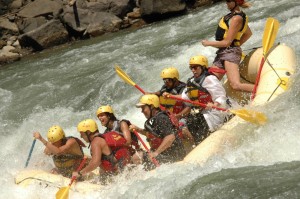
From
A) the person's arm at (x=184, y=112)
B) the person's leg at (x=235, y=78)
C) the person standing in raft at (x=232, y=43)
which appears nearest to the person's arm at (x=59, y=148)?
the person's arm at (x=184, y=112)

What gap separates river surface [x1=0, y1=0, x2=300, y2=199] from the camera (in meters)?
4.30

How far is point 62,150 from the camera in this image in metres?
5.48

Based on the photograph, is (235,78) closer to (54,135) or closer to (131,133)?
(131,133)

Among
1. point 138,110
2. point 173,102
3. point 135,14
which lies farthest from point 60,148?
point 135,14

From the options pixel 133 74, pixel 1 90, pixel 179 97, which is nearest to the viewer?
pixel 179 97

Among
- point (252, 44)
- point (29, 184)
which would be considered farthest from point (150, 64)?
point (29, 184)

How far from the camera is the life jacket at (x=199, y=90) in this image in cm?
530

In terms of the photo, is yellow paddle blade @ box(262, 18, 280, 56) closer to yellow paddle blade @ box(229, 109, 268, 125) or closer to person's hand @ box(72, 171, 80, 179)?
yellow paddle blade @ box(229, 109, 268, 125)

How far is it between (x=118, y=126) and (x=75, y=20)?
9108 millimetres

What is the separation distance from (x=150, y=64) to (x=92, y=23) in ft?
15.5

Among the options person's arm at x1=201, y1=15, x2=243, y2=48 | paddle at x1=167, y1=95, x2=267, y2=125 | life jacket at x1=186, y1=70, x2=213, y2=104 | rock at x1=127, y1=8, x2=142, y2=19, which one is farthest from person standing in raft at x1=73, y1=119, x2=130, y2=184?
rock at x1=127, y1=8, x2=142, y2=19

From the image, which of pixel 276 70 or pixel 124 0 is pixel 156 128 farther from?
pixel 124 0

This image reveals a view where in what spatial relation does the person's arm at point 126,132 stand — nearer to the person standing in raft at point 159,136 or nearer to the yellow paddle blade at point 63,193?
the person standing in raft at point 159,136

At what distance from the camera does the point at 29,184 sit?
528cm
